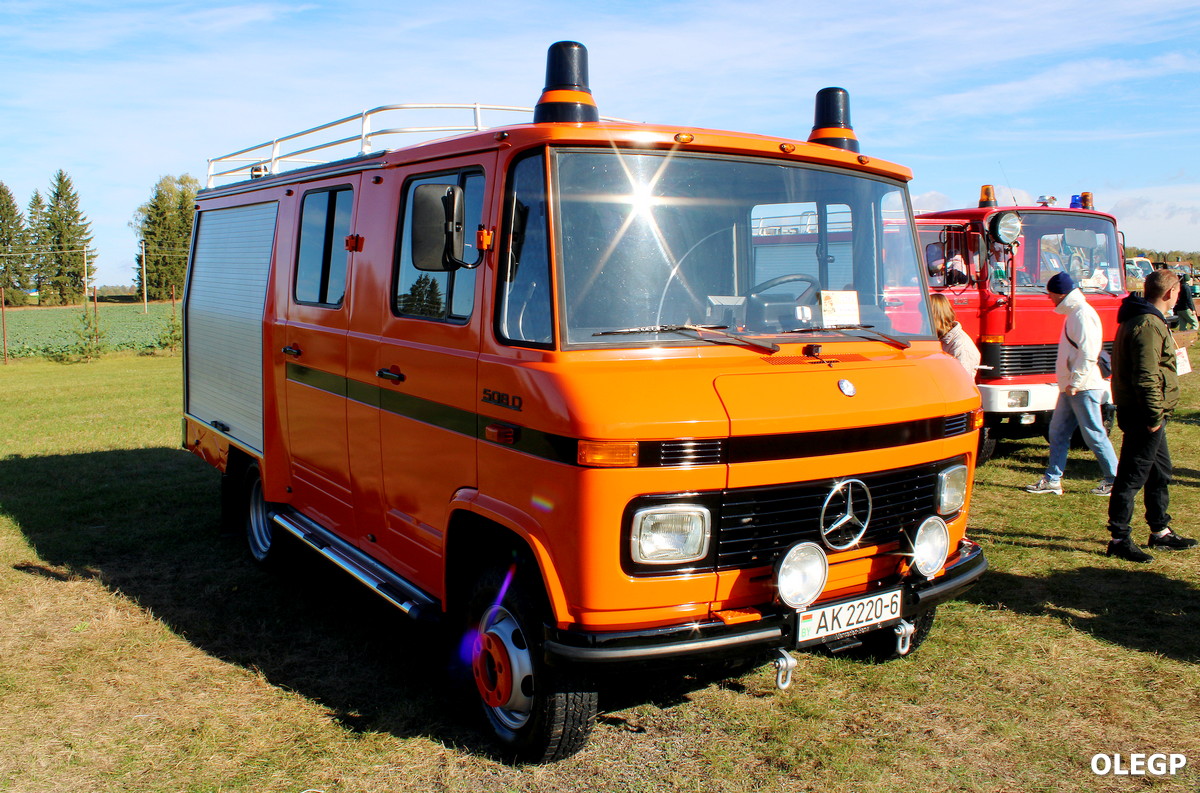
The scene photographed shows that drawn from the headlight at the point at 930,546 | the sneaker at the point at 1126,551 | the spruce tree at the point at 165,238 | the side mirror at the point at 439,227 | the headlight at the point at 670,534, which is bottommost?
the sneaker at the point at 1126,551

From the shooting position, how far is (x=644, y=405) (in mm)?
3250

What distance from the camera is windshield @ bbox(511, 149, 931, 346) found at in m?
3.58

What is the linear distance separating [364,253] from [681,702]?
2826 millimetres

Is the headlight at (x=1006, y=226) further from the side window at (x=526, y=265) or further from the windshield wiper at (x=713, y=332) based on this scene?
the side window at (x=526, y=265)

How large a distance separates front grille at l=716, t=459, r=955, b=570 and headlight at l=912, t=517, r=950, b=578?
0.28ft

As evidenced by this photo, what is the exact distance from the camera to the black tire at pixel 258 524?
643cm

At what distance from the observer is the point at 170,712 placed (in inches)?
174

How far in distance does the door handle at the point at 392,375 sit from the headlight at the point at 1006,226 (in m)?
6.68

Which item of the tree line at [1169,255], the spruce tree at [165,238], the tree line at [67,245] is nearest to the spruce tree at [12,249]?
the tree line at [67,245]

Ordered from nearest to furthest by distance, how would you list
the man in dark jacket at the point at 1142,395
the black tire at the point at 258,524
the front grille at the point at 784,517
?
the front grille at the point at 784,517 < the man in dark jacket at the point at 1142,395 < the black tire at the point at 258,524

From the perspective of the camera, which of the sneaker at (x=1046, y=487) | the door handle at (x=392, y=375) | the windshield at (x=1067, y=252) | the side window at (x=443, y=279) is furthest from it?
the windshield at (x=1067, y=252)

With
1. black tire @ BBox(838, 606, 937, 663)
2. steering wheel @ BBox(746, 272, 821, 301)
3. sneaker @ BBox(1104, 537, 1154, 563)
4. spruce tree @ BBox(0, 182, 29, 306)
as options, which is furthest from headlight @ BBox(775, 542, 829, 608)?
spruce tree @ BBox(0, 182, 29, 306)

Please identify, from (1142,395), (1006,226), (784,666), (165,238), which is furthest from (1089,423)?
(165,238)

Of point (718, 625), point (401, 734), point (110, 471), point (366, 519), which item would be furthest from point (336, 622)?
point (110, 471)
